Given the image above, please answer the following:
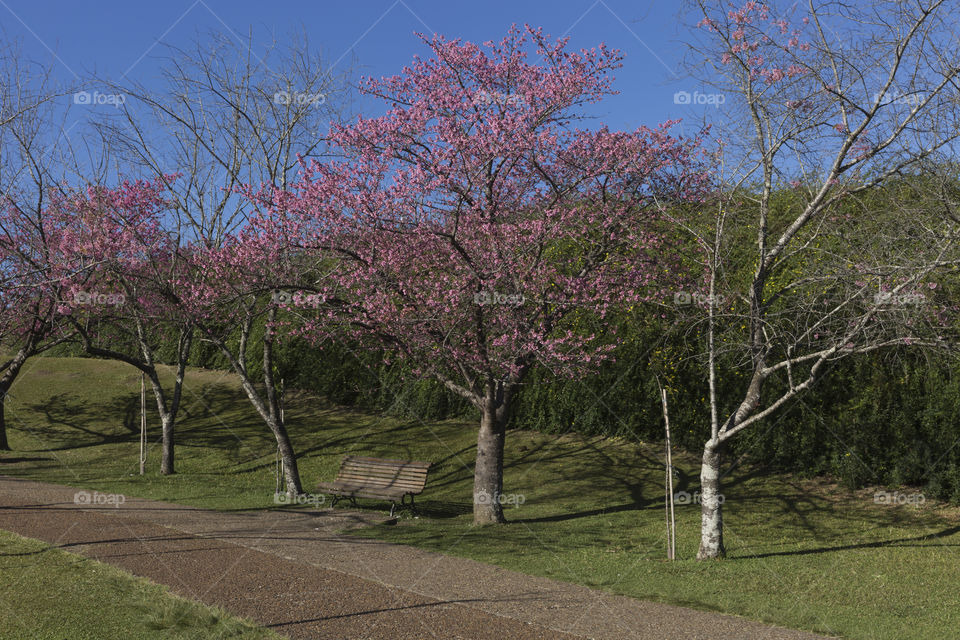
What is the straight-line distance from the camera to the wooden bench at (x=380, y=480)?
1240 centimetres

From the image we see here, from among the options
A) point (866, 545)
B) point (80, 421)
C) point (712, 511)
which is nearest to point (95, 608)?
point (712, 511)

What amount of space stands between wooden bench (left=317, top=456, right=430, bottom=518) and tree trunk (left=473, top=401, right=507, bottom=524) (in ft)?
3.54

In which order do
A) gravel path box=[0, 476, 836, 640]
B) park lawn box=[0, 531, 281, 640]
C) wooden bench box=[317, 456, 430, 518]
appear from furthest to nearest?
wooden bench box=[317, 456, 430, 518] → gravel path box=[0, 476, 836, 640] → park lawn box=[0, 531, 281, 640]

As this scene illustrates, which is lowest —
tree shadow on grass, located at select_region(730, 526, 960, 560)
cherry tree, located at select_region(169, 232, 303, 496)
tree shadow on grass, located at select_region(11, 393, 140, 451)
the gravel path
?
tree shadow on grass, located at select_region(730, 526, 960, 560)

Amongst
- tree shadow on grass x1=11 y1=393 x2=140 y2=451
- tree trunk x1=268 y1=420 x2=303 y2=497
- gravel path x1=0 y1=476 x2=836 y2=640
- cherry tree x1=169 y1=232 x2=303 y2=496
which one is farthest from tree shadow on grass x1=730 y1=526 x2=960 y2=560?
tree shadow on grass x1=11 y1=393 x2=140 y2=451

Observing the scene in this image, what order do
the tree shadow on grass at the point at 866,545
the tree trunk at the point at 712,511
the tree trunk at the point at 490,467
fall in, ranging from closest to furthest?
the tree trunk at the point at 712,511 < the tree shadow on grass at the point at 866,545 < the tree trunk at the point at 490,467

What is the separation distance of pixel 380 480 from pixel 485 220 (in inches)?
196

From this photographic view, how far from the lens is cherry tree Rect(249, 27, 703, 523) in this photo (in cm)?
1098

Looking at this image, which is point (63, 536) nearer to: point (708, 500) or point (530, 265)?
point (530, 265)

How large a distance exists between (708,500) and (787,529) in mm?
2575

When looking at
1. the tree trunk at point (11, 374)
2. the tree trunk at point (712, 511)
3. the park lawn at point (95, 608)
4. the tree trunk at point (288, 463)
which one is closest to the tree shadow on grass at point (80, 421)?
the tree trunk at point (11, 374)

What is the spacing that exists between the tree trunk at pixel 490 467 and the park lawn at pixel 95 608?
532 centimetres

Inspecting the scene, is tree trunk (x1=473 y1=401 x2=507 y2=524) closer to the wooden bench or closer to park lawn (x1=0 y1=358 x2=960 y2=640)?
park lawn (x1=0 y1=358 x2=960 y2=640)

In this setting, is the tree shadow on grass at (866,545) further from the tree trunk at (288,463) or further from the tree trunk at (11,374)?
the tree trunk at (11,374)
